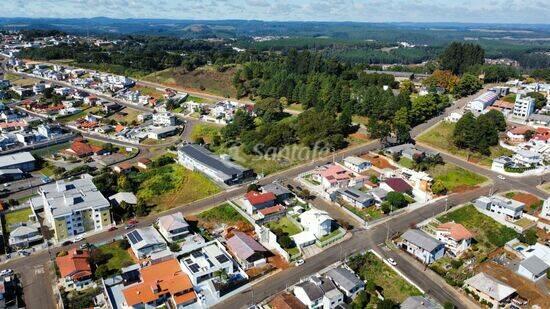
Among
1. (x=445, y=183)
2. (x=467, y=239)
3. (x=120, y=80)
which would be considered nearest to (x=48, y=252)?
(x=467, y=239)

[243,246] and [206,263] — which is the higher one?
[243,246]

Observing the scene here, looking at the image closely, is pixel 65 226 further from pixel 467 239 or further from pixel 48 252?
pixel 467 239

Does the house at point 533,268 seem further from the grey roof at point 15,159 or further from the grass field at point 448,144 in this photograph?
the grey roof at point 15,159

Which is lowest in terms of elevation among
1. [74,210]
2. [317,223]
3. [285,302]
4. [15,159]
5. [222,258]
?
[15,159]

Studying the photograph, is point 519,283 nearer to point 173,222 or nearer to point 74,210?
point 173,222

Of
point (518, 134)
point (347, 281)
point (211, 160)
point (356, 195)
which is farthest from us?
point (518, 134)

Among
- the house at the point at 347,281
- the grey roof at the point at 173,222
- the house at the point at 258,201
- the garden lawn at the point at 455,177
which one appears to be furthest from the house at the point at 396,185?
the grey roof at the point at 173,222

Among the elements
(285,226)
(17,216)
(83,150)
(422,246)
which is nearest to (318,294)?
(422,246)
